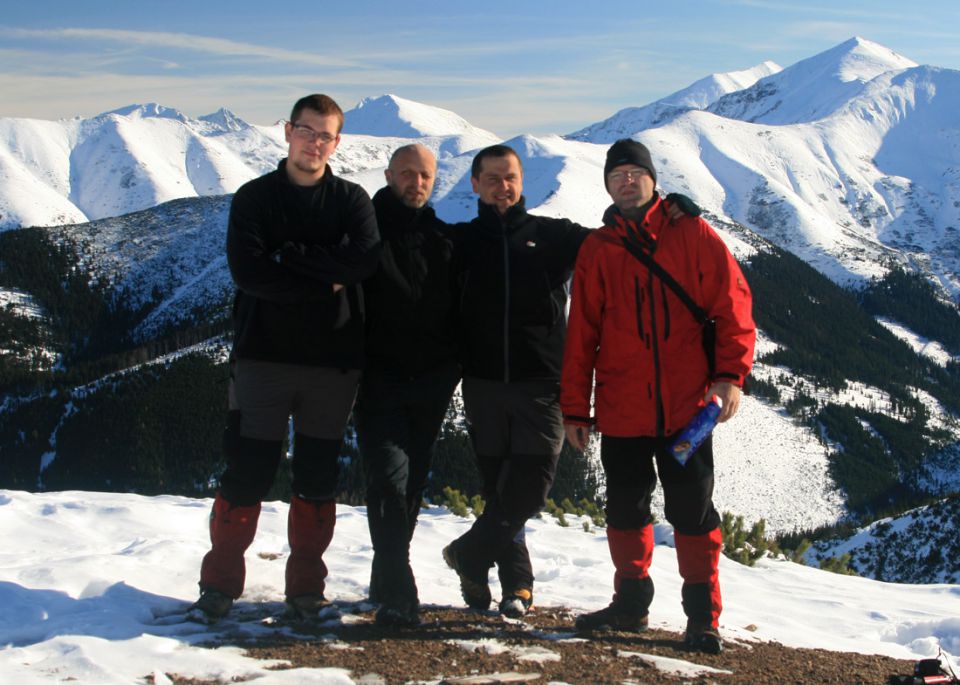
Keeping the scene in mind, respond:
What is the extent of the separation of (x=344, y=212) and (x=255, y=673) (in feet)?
9.19

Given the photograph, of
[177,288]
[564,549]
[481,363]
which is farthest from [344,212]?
[177,288]

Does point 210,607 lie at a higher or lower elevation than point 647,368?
lower

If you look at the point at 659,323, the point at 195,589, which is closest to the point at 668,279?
the point at 659,323

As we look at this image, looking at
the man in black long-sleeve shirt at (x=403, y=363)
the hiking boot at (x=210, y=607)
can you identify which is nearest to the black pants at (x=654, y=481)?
the man in black long-sleeve shirt at (x=403, y=363)

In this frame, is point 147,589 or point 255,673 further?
point 147,589

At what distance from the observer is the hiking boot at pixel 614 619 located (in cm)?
577

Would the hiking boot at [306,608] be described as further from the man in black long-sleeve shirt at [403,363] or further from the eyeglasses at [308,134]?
the eyeglasses at [308,134]

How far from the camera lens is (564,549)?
9.12m

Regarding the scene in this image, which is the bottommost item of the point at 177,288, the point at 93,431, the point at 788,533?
the point at 788,533

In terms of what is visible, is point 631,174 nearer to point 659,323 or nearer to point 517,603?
point 659,323

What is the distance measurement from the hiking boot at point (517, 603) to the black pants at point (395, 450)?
818 mm

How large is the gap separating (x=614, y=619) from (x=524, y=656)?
0.97 meters

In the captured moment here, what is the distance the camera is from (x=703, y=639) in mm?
5418

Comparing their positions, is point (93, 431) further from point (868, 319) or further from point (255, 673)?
point (868, 319)
